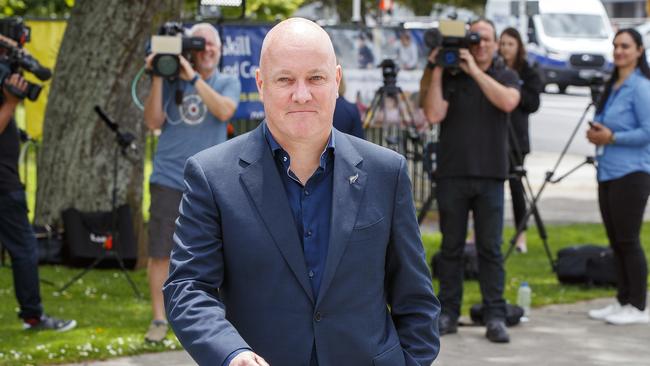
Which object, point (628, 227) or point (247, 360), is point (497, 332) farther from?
point (247, 360)

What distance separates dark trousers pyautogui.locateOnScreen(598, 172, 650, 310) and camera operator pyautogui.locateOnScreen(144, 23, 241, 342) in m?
2.85

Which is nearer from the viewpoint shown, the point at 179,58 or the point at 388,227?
the point at 388,227

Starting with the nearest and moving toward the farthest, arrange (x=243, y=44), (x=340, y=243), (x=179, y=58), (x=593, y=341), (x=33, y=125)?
(x=340, y=243), (x=179, y=58), (x=593, y=341), (x=243, y=44), (x=33, y=125)

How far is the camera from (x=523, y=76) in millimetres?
10969

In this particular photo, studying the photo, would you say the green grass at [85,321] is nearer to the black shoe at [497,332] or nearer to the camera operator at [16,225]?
the camera operator at [16,225]

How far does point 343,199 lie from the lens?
3547mm

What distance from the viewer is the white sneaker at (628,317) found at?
9180 mm

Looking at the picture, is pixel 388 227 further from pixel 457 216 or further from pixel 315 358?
pixel 457 216

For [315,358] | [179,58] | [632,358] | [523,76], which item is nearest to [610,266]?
[523,76]

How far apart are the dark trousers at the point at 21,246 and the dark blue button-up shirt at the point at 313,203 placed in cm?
518

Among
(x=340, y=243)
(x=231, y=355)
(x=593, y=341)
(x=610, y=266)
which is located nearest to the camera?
(x=231, y=355)

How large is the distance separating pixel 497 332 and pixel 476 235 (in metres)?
0.67

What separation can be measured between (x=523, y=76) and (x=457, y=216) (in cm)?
283

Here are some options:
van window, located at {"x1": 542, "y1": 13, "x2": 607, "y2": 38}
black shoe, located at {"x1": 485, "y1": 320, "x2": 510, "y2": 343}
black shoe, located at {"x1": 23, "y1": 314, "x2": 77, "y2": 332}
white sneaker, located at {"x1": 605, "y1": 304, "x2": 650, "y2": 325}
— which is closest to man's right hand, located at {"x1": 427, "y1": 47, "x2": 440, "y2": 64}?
black shoe, located at {"x1": 485, "y1": 320, "x2": 510, "y2": 343}
